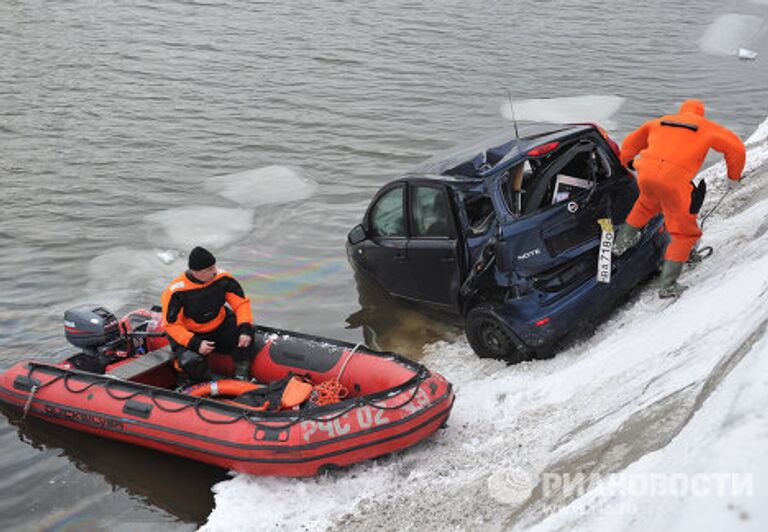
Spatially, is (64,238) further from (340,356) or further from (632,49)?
(632,49)

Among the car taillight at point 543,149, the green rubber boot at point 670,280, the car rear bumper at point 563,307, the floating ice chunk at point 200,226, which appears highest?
the car taillight at point 543,149

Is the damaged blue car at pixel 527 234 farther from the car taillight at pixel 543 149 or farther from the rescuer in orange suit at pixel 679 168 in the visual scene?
the rescuer in orange suit at pixel 679 168

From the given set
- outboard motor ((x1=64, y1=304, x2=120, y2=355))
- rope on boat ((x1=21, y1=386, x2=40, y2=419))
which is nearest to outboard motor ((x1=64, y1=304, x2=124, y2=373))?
outboard motor ((x1=64, y1=304, x2=120, y2=355))

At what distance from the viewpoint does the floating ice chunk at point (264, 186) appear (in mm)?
14562

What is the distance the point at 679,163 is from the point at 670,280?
3.73 ft

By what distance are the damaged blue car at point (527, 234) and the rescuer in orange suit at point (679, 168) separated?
46 cm

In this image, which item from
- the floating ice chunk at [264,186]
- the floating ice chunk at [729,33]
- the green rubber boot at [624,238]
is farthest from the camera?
the floating ice chunk at [729,33]

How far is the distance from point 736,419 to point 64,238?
36.9ft

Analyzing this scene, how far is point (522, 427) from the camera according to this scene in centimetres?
672

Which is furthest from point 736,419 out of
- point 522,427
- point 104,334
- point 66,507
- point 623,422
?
point 104,334

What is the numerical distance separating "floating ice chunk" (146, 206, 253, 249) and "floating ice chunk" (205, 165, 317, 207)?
0.57 m

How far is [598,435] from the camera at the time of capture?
217 inches

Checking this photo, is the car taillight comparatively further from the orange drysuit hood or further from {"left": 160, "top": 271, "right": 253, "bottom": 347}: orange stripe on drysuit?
{"left": 160, "top": 271, "right": 253, "bottom": 347}: orange stripe on drysuit

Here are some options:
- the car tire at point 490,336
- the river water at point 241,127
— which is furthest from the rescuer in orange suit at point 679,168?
the river water at point 241,127
